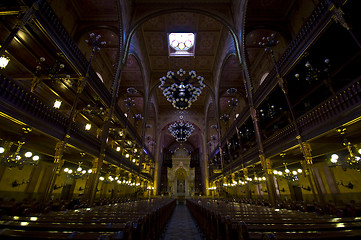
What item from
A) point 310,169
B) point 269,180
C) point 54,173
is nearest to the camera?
point 54,173

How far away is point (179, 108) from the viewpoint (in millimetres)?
15352

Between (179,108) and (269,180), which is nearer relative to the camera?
(269,180)

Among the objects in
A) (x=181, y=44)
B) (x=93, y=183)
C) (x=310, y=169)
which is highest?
(x=181, y=44)

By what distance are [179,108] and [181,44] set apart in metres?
10.0

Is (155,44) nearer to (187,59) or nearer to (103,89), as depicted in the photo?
(187,59)

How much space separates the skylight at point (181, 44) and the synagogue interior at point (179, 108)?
13cm

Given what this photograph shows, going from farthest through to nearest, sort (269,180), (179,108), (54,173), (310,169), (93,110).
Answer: (179,108) < (269,180) < (93,110) < (310,169) < (54,173)

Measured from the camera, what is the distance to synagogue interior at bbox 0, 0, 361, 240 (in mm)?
4469

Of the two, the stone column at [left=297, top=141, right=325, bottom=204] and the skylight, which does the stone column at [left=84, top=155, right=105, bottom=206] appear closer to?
the stone column at [left=297, top=141, right=325, bottom=204]

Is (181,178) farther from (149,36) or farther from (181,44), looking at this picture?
(149,36)

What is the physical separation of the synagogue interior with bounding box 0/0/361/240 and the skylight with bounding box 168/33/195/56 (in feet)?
0.43

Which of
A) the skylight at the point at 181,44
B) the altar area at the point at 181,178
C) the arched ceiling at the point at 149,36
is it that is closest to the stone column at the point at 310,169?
the arched ceiling at the point at 149,36

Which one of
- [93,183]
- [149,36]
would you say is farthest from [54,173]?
[149,36]

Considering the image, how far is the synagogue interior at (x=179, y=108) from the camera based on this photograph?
4469 mm
